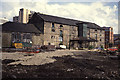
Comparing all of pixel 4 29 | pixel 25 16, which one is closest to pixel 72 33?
pixel 4 29

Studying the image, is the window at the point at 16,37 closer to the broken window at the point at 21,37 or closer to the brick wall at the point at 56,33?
the broken window at the point at 21,37

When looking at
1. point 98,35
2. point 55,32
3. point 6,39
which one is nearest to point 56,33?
point 55,32

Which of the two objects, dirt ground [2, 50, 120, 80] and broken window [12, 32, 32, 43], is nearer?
dirt ground [2, 50, 120, 80]

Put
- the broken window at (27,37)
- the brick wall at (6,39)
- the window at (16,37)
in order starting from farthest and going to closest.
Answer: the broken window at (27,37) → the window at (16,37) → the brick wall at (6,39)

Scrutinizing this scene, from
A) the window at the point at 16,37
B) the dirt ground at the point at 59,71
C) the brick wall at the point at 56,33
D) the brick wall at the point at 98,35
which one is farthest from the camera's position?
the brick wall at the point at 98,35

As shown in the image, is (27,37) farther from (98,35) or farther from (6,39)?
(98,35)

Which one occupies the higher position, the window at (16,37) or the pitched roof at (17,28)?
the pitched roof at (17,28)

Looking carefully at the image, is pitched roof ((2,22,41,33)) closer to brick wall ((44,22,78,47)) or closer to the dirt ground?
brick wall ((44,22,78,47))

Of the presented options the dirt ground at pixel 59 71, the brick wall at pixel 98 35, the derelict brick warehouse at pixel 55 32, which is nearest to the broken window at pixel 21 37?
the derelict brick warehouse at pixel 55 32

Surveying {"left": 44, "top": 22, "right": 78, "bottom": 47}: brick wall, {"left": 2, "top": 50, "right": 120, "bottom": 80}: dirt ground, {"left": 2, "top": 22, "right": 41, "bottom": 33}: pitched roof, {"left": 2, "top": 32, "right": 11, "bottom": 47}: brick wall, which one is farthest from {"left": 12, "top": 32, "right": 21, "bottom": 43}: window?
{"left": 2, "top": 50, "right": 120, "bottom": 80}: dirt ground

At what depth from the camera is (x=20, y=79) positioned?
5.57m

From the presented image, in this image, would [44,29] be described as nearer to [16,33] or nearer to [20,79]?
[16,33]

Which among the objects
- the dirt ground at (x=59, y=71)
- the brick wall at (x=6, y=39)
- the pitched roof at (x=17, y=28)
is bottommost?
the dirt ground at (x=59, y=71)

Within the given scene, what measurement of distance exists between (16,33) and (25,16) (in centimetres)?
4227
